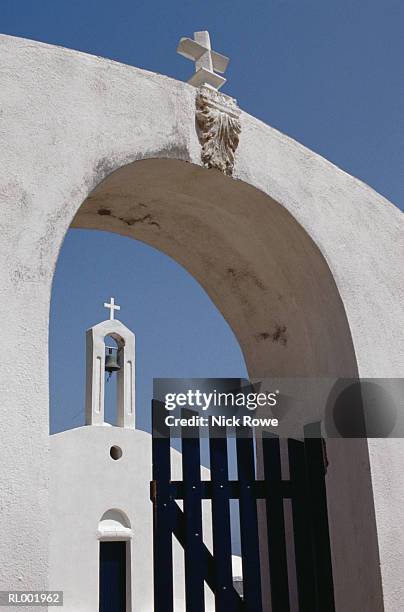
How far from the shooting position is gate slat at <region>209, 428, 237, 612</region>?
4.10 metres

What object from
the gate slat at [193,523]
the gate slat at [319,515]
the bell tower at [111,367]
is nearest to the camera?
the gate slat at [193,523]

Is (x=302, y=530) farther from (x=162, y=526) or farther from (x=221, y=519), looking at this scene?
(x=162, y=526)

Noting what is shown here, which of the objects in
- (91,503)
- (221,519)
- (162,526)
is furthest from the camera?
(91,503)

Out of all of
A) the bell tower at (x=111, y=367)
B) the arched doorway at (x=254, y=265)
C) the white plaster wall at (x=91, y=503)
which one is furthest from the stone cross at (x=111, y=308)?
the arched doorway at (x=254, y=265)

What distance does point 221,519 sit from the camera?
13.6 feet

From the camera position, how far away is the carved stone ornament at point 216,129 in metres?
4.14

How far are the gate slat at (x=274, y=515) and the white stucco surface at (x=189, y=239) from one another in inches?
12.5

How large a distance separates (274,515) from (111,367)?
424 inches

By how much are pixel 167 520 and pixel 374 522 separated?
1102mm

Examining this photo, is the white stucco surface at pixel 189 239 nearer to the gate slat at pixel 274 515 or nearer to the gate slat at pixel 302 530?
the gate slat at pixel 302 530

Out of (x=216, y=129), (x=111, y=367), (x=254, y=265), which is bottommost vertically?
(x=254, y=265)

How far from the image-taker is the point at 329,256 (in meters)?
4.45

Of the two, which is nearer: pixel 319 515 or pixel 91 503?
pixel 319 515

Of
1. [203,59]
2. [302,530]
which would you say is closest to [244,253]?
[203,59]
